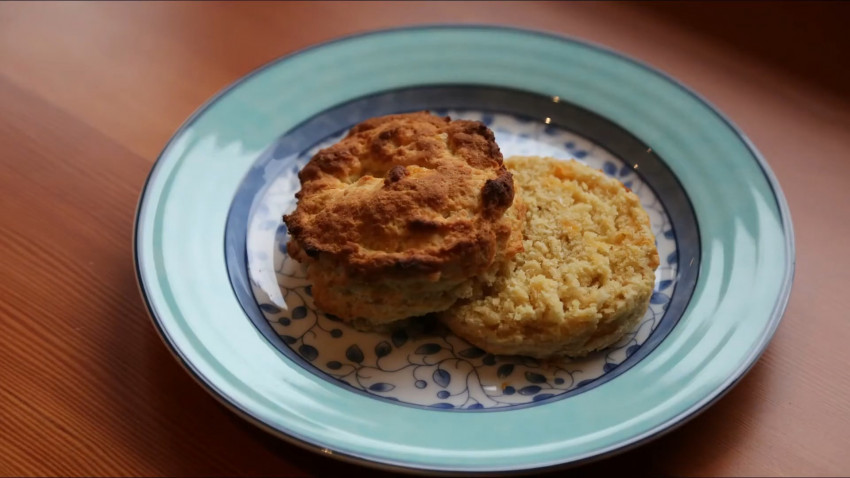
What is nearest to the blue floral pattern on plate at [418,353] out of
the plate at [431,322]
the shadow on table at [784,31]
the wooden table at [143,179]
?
the plate at [431,322]

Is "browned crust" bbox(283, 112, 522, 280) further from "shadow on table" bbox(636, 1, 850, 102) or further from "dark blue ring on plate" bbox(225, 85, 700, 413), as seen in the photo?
"shadow on table" bbox(636, 1, 850, 102)

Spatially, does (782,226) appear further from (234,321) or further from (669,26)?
(234,321)

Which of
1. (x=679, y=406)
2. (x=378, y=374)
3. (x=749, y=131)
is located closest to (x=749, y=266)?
(x=679, y=406)

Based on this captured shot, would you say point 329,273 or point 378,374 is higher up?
point 329,273

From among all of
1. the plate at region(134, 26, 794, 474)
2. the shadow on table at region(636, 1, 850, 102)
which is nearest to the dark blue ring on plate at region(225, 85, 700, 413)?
the plate at region(134, 26, 794, 474)

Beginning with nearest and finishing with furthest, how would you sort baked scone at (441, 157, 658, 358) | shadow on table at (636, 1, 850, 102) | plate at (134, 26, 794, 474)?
A: 1. plate at (134, 26, 794, 474)
2. baked scone at (441, 157, 658, 358)
3. shadow on table at (636, 1, 850, 102)
